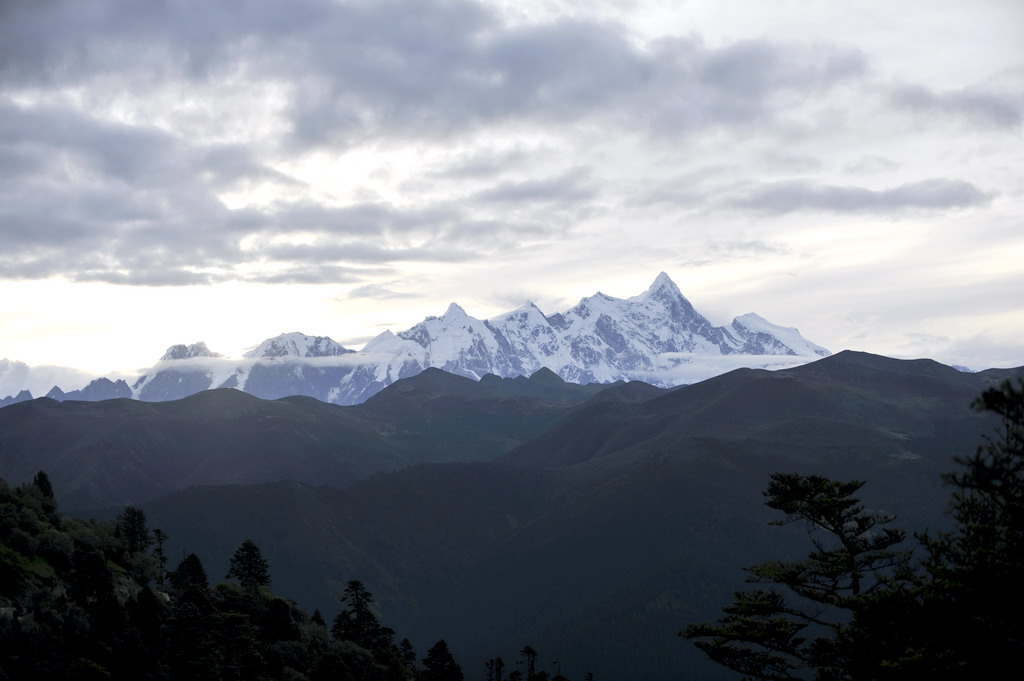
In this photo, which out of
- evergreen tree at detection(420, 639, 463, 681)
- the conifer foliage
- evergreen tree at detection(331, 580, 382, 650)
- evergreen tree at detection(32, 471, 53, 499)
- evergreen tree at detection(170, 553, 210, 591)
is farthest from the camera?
evergreen tree at detection(420, 639, 463, 681)

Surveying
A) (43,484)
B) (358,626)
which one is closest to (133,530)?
(43,484)

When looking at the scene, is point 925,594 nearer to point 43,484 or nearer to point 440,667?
point 440,667

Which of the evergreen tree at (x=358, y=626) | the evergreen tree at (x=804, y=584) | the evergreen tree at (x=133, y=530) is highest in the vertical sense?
the evergreen tree at (x=804, y=584)

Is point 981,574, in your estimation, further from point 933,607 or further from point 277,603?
point 277,603

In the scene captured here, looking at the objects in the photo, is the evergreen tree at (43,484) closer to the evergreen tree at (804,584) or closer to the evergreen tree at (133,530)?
the evergreen tree at (133,530)

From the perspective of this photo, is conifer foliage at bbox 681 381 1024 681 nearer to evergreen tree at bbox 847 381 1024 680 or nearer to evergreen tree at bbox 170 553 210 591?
evergreen tree at bbox 847 381 1024 680

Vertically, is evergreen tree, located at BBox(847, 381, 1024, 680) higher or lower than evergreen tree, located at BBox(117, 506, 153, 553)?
higher

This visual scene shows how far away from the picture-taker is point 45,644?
8781cm

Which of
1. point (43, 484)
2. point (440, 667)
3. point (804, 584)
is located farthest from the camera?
point (440, 667)

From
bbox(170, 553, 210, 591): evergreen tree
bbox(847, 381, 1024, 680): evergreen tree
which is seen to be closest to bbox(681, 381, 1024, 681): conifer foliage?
bbox(847, 381, 1024, 680): evergreen tree

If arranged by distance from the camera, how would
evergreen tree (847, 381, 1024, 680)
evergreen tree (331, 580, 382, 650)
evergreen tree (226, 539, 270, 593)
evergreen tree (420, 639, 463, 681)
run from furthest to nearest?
evergreen tree (420, 639, 463, 681), evergreen tree (331, 580, 382, 650), evergreen tree (226, 539, 270, 593), evergreen tree (847, 381, 1024, 680)

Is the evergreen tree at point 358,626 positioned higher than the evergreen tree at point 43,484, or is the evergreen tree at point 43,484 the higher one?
the evergreen tree at point 43,484

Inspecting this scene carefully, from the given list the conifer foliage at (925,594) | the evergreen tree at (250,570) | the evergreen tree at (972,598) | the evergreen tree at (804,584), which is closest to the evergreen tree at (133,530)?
the evergreen tree at (250,570)

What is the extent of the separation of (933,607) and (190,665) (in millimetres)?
77873
